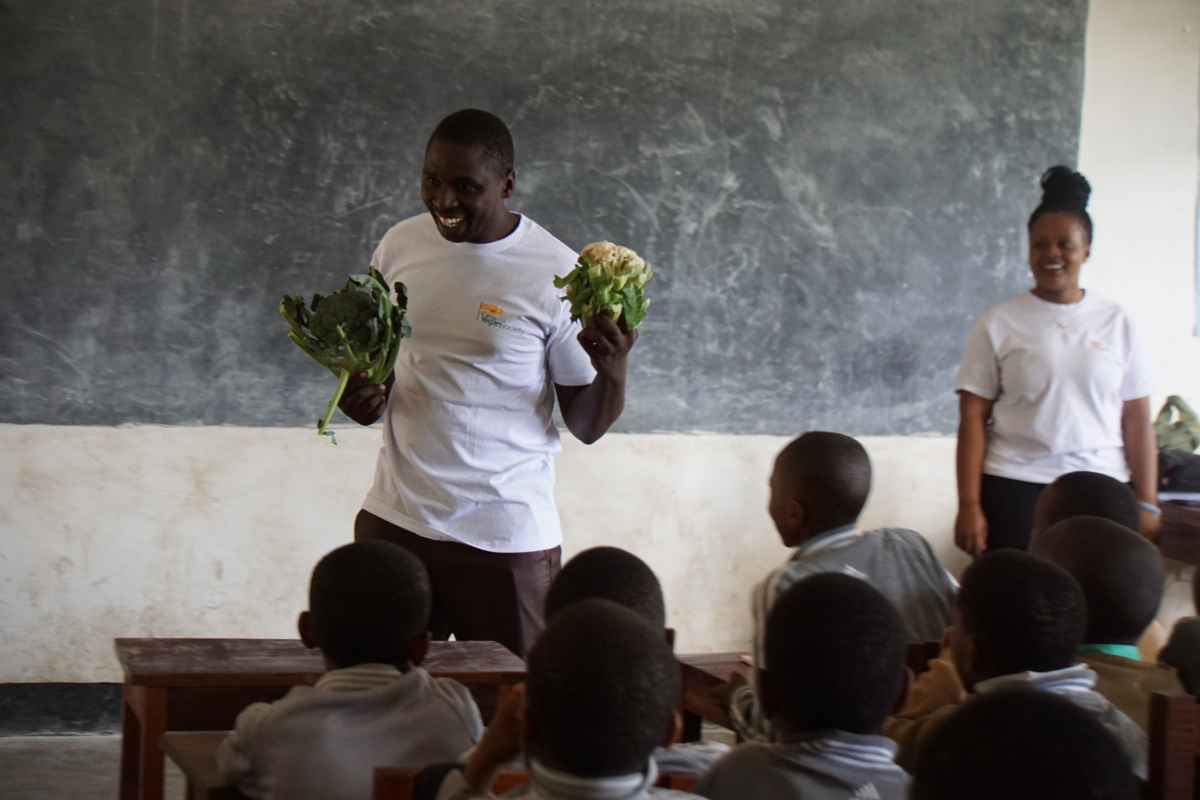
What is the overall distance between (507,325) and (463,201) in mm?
271

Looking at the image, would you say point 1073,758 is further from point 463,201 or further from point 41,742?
point 41,742

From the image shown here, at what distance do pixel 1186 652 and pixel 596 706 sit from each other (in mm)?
1216

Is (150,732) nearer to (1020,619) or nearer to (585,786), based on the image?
(585,786)

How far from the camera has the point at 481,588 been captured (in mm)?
2629

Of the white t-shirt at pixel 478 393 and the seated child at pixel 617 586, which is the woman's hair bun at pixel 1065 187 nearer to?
the white t-shirt at pixel 478 393

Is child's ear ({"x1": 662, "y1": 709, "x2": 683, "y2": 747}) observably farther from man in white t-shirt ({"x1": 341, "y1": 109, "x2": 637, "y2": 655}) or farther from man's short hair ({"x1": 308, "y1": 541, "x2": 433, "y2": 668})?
man in white t-shirt ({"x1": 341, "y1": 109, "x2": 637, "y2": 655})

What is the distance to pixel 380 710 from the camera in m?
1.76

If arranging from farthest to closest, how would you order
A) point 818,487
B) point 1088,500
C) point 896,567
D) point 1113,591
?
point 1088,500 < point 818,487 < point 896,567 < point 1113,591

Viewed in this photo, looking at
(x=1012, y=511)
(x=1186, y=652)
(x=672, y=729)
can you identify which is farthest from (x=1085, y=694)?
(x=1012, y=511)

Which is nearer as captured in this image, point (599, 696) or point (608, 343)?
point (599, 696)

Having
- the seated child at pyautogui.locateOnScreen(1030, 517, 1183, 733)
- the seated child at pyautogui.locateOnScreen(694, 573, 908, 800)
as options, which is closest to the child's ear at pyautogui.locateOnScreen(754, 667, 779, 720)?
the seated child at pyautogui.locateOnScreen(694, 573, 908, 800)

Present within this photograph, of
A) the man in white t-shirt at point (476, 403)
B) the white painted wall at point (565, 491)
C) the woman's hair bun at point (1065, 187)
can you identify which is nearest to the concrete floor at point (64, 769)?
the white painted wall at point (565, 491)

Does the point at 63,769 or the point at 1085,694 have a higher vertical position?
the point at 1085,694

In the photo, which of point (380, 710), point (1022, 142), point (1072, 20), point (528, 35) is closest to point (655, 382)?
point (528, 35)
